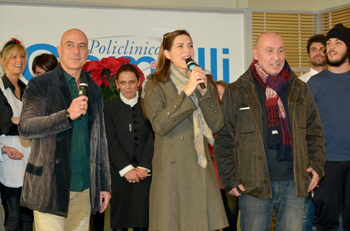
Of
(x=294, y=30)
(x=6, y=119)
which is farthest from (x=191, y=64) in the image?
(x=294, y=30)

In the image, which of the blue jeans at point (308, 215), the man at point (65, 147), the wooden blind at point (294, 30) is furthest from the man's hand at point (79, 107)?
the wooden blind at point (294, 30)

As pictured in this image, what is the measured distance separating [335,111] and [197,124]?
167 cm

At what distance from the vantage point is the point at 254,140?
3377mm

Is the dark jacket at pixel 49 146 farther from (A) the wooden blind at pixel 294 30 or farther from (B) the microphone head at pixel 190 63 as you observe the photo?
(A) the wooden blind at pixel 294 30

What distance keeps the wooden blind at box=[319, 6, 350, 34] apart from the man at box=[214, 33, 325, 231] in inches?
159

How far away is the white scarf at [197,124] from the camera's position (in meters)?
3.12

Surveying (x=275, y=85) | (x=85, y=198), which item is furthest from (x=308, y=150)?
(x=85, y=198)

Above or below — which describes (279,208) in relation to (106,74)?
below

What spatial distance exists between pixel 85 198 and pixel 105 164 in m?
0.27

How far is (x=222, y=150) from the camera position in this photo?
136 inches

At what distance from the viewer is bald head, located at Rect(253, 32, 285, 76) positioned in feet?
11.6

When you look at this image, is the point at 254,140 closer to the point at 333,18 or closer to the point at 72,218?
the point at 72,218

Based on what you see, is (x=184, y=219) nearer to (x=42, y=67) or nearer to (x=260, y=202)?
(x=260, y=202)

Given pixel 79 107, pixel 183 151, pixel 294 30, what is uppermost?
pixel 294 30
